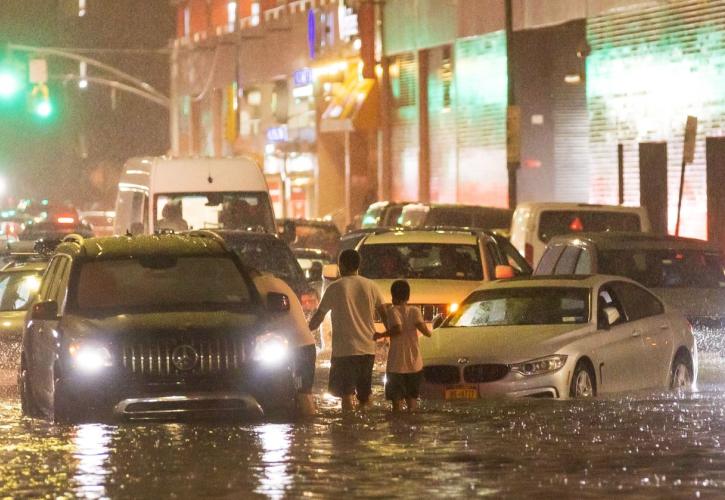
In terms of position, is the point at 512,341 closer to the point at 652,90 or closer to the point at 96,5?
the point at 652,90

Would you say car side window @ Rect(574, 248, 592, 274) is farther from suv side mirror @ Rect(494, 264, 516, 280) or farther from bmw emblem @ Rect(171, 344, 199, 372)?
bmw emblem @ Rect(171, 344, 199, 372)

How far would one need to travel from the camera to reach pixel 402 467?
12.0m

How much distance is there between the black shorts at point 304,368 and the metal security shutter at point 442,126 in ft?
118

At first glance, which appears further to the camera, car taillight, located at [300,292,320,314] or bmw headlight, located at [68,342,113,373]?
car taillight, located at [300,292,320,314]

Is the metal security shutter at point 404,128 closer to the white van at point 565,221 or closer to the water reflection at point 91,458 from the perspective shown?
the white van at point 565,221

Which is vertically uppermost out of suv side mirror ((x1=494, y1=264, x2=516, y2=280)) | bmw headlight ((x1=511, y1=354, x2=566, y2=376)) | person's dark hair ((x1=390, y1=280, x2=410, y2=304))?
person's dark hair ((x1=390, y1=280, x2=410, y2=304))

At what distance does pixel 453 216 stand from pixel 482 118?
16.2m

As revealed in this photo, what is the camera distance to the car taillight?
22.3 m

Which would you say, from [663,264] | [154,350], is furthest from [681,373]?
[154,350]

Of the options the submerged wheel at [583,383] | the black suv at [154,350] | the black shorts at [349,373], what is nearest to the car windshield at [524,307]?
the submerged wheel at [583,383]

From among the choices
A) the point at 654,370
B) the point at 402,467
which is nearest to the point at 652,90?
the point at 654,370

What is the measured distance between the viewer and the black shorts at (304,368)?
1446 centimetres

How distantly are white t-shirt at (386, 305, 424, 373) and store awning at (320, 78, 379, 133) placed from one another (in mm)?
40256

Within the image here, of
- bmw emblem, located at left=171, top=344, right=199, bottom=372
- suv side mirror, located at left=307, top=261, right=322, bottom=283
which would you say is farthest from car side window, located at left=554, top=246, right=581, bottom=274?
bmw emblem, located at left=171, top=344, right=199, bottom=372
